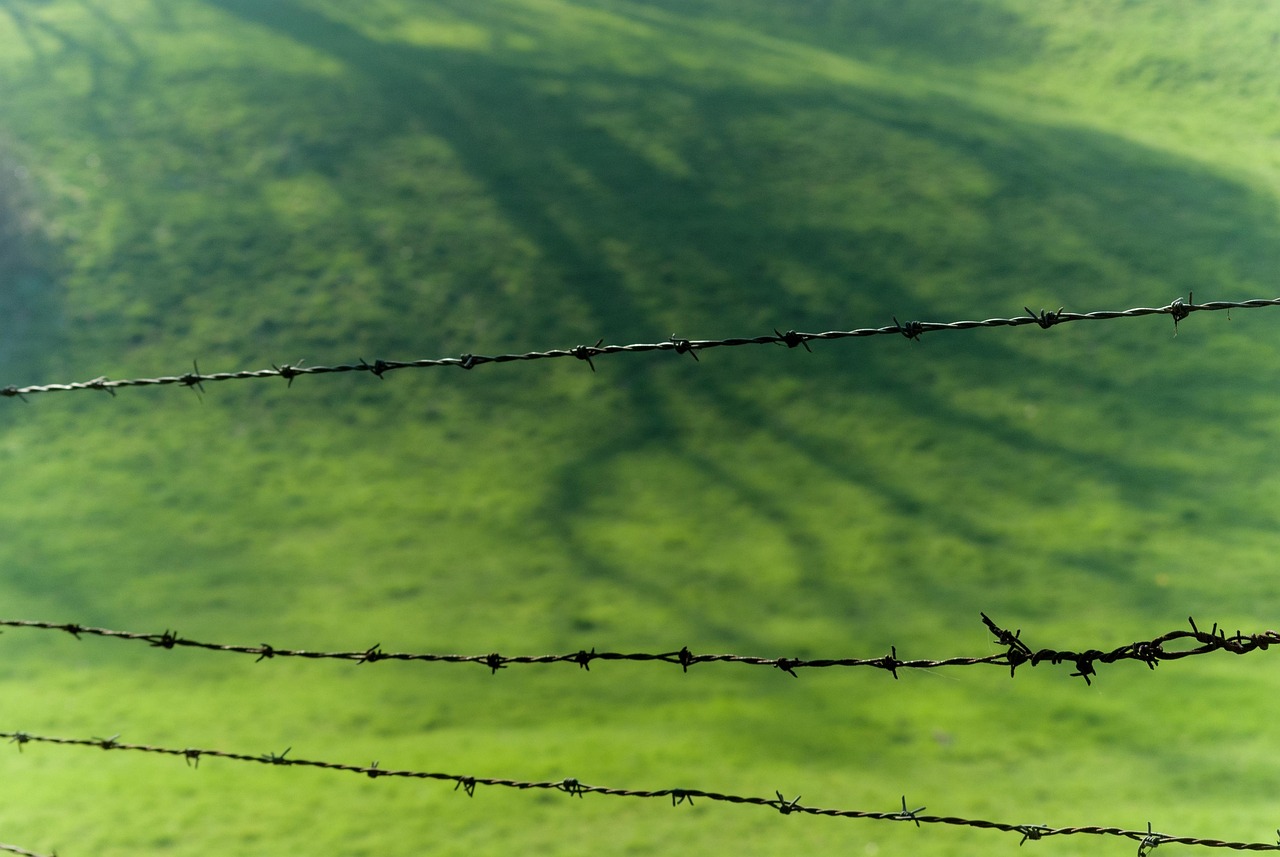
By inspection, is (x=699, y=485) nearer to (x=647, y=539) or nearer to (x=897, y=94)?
(x=647, y=539)

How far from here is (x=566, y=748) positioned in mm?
4543

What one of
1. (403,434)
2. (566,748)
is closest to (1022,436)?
(566,748)

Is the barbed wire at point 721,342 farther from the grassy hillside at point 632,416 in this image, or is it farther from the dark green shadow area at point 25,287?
the dark green shadow area at point 25,287

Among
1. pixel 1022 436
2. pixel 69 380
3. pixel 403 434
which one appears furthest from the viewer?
pixel 69 380

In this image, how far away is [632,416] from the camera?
6512 millimetres

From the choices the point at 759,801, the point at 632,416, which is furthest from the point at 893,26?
the point at 759,801

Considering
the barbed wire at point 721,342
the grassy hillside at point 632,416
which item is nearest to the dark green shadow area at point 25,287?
the grassy hillside at point 632,416

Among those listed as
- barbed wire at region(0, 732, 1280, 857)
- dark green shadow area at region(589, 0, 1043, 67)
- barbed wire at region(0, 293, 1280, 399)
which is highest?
dark green shadow area at region(589, 0, 1043, 67)

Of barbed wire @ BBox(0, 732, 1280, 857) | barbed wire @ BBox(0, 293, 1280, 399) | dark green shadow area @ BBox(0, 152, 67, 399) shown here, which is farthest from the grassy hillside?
barbed wire @ BBox(0, 293, 1280, 399)

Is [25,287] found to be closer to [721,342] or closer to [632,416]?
[632,416]

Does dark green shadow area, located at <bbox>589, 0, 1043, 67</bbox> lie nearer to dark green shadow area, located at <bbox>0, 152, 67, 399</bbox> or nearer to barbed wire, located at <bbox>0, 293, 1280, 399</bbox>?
dark green shadow area, located at <bbox>0, 152, 67, 399</bbox>

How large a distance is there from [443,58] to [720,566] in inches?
221

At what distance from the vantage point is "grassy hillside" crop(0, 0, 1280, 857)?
173 inches

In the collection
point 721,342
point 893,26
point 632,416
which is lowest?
point 632,416
